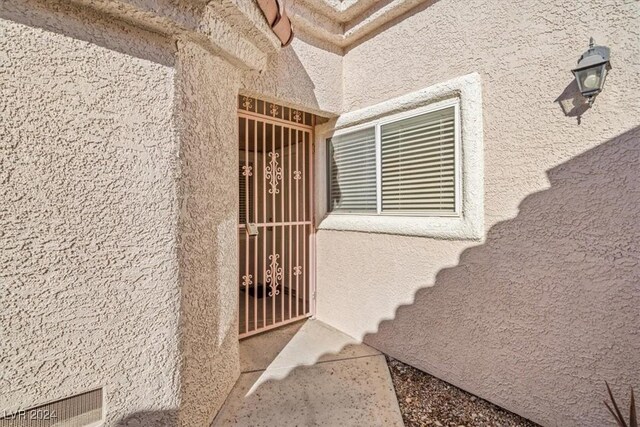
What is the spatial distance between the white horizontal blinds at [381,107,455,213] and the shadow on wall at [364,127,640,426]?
1099 millimetres

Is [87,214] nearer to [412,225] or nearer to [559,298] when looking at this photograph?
[412,225]

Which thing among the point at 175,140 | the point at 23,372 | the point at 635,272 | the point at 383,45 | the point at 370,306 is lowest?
the point at 370,306

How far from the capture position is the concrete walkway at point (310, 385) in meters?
4.22

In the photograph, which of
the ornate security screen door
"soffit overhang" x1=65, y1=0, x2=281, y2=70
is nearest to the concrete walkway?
the ornate security screen door

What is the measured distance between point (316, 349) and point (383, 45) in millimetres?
6217

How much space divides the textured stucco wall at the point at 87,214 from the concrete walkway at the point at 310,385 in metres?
1.40

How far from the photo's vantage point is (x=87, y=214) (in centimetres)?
299

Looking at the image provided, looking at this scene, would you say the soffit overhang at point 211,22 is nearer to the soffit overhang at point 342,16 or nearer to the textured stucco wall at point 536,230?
the soffit overhang at point 342,16

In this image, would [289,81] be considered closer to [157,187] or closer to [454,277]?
[157,187]

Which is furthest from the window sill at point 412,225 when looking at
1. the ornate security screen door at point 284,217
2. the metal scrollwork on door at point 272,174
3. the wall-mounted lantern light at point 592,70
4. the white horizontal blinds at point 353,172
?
the wall-mounted lantern light at point 592,70

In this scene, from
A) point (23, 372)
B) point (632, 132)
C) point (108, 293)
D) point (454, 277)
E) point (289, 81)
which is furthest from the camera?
point (289, 81)

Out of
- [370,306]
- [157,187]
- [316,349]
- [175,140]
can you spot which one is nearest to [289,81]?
[175,140]

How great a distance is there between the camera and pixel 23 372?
273 centimetres

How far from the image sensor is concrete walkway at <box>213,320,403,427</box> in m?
4.22
